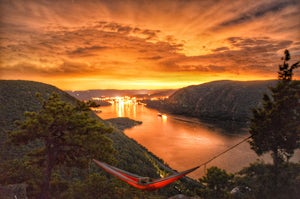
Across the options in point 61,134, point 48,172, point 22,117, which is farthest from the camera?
point 22,117

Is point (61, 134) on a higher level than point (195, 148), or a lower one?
higher

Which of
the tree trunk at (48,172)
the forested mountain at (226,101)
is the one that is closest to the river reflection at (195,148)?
the tree trunk at (48,172)

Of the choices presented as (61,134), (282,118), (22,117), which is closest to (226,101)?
(282,118)

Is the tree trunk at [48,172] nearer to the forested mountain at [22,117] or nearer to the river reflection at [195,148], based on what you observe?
the forested mountain at [22,117]

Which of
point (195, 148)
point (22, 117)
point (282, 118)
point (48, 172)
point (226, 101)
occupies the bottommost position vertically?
point (195, 148)

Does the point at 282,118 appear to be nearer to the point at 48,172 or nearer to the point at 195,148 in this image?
the point at 48,172

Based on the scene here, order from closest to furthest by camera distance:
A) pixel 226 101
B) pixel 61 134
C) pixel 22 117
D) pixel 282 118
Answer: pixel 61 134 < pixel 282 118 < pixel 22 117 < pixel 226 101
